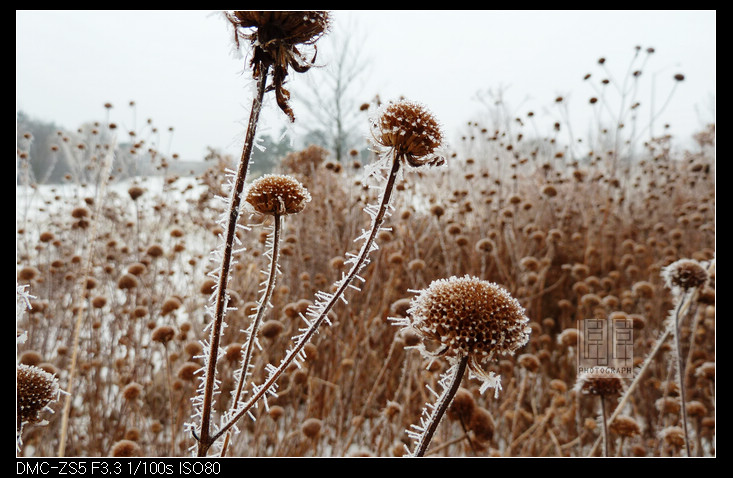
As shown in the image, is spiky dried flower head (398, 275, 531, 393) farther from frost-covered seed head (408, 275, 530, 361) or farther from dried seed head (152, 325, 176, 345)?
dried seed head (152, 325, 176, 345)

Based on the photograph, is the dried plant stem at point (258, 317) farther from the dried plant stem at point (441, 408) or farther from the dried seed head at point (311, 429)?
the dried seed head at point (311, 429)

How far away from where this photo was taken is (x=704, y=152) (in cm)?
224

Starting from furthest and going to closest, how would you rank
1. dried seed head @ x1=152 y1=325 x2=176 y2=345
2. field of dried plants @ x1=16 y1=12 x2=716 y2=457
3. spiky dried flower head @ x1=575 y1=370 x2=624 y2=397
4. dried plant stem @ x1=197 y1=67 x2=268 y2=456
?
field of dried plants @ x1=16 y1=12 x2=716 y2=457
dried seed head @ x1=152 y1=325 x2=176 y2=345
spiky dried flower head @ x1=575 y1=370 x2=624 y2=397
dried plant stem @ x1=197 y1=67 x2=268 y2=456

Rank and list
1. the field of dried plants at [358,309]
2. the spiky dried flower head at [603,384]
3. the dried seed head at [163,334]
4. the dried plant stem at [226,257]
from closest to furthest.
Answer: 1. the dried plant stem at [226,257]
2. the spiky dried flower head at [603,384]
3. the dried seed head at [163,334]
4. the field of dried plants at [358,309]

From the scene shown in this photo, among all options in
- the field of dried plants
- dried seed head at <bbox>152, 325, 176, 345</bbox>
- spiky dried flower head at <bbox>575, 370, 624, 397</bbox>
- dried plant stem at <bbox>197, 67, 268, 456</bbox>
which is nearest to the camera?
dried plant stem at <bbox>197, 67, 268, 456</bbox>

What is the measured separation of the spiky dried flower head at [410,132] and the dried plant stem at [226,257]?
0.11 meters

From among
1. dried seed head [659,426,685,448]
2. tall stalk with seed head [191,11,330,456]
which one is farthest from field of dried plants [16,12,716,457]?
tall stalk with seed head [191,11,330,456]

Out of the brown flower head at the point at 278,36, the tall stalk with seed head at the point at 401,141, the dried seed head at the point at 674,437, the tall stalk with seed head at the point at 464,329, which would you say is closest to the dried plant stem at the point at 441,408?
the tall stalk with seed head at the point at 464,329

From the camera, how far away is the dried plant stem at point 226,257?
313 millimetres

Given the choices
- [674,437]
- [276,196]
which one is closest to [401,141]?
[276,196]

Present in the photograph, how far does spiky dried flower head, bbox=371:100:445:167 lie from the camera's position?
1.26 feet

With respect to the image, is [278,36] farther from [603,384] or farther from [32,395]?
[603,384]

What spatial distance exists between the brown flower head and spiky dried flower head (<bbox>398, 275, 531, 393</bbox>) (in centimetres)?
→ 19
